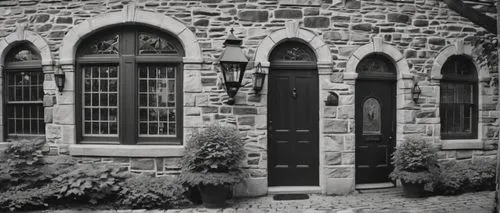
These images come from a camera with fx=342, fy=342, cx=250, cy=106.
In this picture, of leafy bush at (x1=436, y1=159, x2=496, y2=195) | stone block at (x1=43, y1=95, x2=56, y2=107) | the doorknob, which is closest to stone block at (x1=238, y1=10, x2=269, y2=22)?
the doorknob

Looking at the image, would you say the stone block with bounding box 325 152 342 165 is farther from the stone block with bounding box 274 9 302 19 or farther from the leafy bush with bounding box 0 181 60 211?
the leafy bush with bounding box 0 181 60 211

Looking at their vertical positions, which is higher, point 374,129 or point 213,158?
point 374,129

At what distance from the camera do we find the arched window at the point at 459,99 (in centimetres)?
749

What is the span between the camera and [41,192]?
18.7 ft

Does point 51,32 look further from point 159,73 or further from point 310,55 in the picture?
point 310,55

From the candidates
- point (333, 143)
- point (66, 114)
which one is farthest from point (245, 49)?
point (66, 114)

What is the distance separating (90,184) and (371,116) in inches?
215

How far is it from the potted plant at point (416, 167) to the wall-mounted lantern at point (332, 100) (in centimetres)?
151

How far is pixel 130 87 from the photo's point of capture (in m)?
6.57

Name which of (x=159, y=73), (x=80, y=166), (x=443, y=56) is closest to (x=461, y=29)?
(x=443, y=56)

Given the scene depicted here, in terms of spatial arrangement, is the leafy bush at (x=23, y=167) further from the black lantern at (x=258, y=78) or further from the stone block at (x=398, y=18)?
the stone block at (x=398, y=18)

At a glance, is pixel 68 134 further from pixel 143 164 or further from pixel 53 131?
pixel 143 164

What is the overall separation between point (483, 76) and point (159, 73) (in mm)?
6934

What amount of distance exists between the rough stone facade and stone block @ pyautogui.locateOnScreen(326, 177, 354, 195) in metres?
0.02
